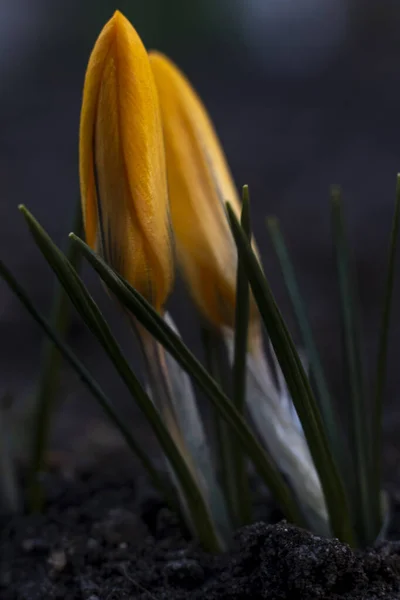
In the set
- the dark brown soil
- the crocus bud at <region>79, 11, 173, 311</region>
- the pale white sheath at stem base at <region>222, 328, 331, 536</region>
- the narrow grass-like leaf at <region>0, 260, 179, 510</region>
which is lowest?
the dark brown soil

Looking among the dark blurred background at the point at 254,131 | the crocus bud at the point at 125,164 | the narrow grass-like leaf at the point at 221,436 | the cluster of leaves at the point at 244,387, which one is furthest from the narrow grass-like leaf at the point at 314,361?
the dark blurred background at the point at 254,131

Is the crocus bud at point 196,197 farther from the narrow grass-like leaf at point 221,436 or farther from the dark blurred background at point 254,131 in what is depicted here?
the dark blurred background at point 254,131

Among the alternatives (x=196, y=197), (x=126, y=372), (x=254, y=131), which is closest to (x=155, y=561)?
(x=126, y=372)

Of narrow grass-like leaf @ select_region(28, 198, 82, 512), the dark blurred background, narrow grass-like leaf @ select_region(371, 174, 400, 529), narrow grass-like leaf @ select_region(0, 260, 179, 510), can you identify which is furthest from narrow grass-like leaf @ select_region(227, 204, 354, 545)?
the dark blurred background

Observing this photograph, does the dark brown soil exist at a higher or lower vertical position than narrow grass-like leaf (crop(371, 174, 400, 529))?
lower

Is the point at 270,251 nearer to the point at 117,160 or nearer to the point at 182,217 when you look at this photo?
the point at 182,217

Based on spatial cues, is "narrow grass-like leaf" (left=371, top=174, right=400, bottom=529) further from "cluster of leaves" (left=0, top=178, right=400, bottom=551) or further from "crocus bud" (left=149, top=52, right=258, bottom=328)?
"crocus bud" (left=149, top=52, right=258, bottom=328)
